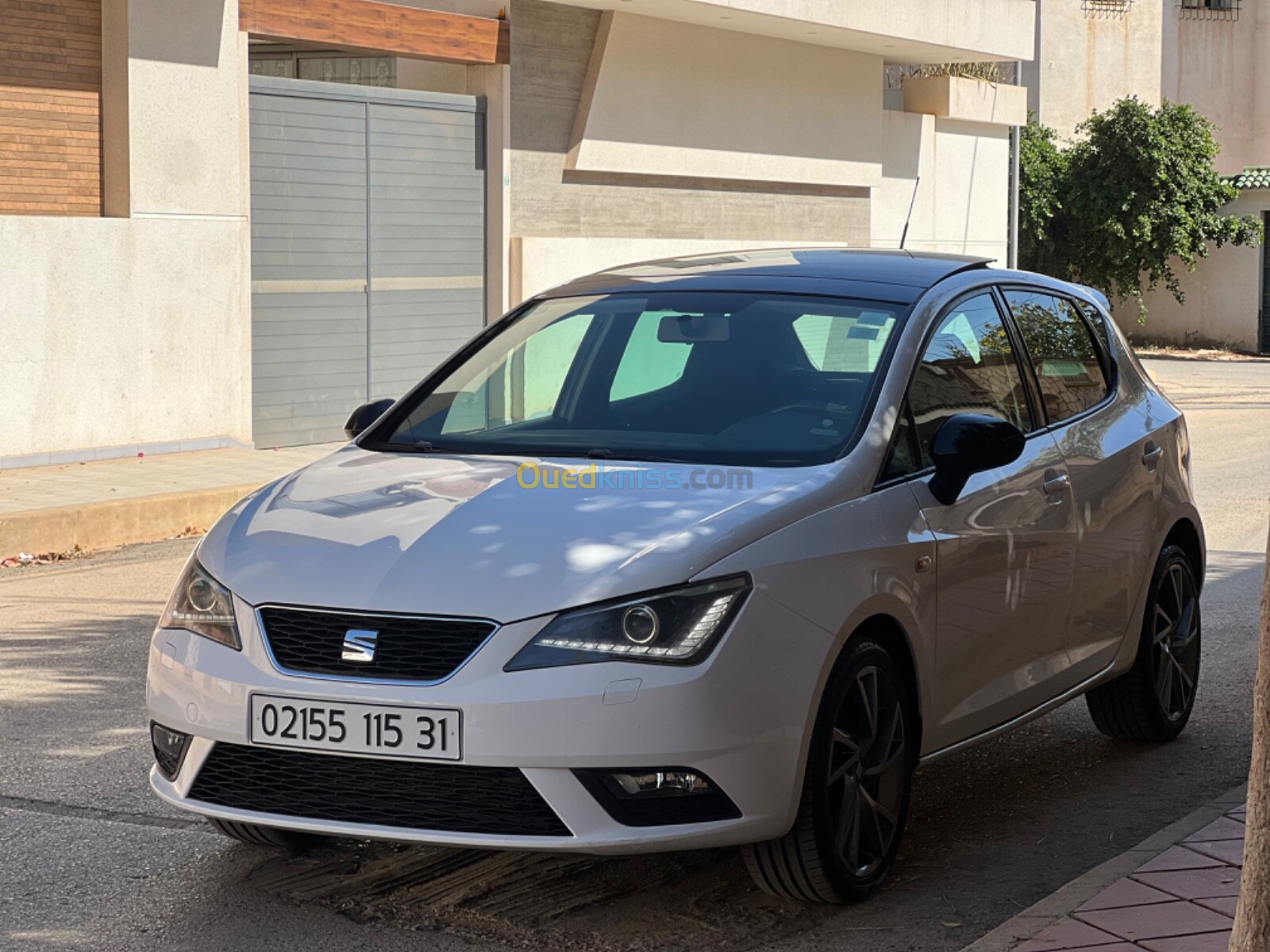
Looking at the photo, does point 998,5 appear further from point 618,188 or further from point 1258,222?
point 1258,222

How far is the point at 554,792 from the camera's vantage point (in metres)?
4.00

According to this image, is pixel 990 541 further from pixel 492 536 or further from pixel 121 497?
pixel 121 497

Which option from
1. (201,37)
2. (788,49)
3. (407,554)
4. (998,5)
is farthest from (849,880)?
(998,5)

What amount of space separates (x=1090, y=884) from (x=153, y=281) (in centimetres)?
1100

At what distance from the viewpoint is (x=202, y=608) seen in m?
4.41

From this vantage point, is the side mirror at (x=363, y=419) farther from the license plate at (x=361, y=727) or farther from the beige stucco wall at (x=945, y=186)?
the beige stucco wall at (x=945, y=186)

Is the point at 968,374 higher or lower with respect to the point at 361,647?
higher

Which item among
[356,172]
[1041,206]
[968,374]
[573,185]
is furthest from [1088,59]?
[968,374]

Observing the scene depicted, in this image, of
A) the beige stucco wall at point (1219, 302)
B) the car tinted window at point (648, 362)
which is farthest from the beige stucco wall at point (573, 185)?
the beige stucco wall at point (1219, 302)

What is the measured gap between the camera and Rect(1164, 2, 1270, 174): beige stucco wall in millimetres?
47750

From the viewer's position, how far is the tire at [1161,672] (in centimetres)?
621

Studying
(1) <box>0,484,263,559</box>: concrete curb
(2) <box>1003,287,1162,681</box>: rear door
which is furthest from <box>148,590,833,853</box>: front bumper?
(1) <box>0,484,263,559</box>: concrete curb

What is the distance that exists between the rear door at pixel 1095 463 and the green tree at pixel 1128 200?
2659cm

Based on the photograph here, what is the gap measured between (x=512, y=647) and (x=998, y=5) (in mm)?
21638
